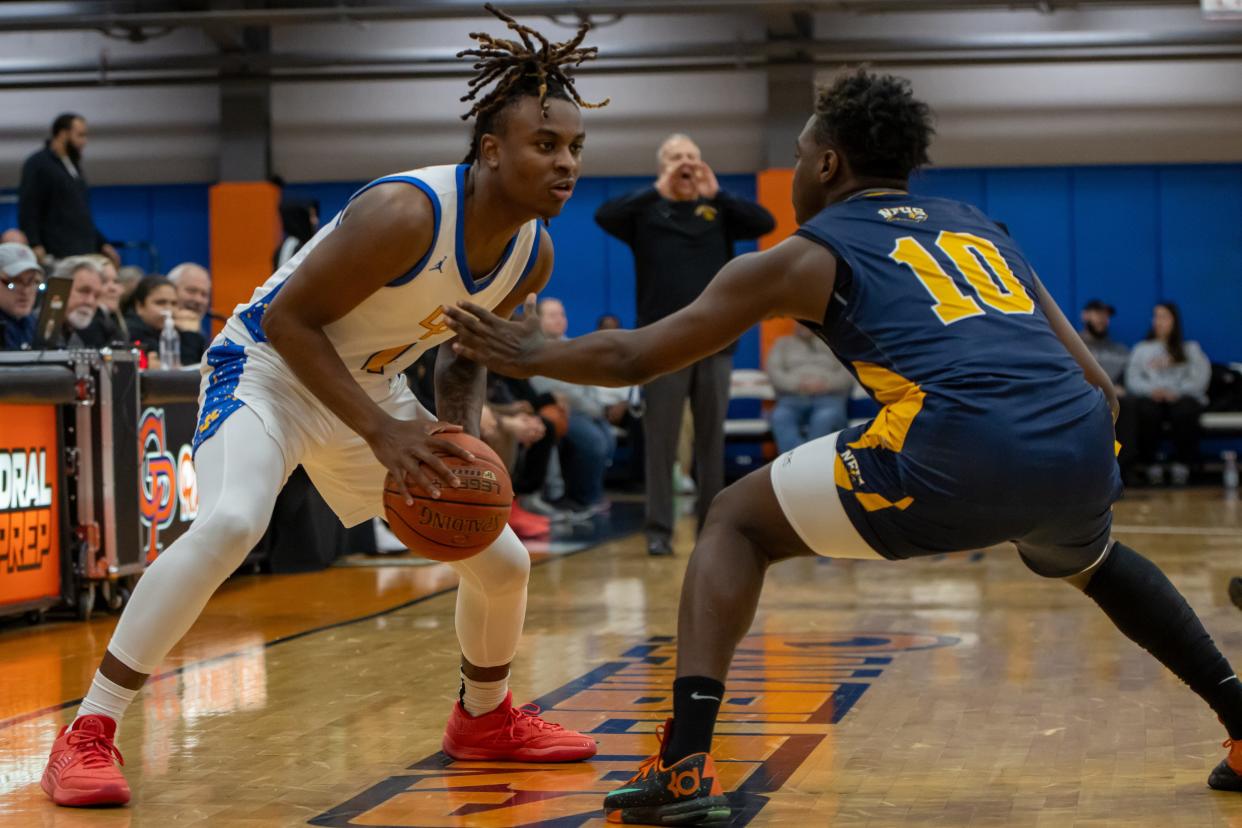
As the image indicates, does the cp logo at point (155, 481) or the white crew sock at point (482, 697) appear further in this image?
the cp logo at point (155, 481)

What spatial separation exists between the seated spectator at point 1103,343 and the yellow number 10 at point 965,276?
10.6 meters

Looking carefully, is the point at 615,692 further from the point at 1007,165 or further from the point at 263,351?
the point at 1007,165

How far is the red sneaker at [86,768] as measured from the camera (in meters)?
3.07

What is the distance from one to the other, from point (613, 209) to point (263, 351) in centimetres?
445

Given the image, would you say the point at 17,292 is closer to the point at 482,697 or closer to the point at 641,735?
the point at 482,697

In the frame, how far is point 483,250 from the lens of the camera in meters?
3.39

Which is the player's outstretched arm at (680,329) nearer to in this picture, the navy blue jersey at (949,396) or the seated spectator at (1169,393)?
the navy blue jersey at (949,396)

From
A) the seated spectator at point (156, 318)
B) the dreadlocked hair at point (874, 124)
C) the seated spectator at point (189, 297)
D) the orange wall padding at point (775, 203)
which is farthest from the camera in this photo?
the orange wall padding at point (775, 203)

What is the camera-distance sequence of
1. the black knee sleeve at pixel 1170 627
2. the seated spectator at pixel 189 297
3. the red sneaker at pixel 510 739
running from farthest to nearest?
1. the seated spectator at pixel 189 297
2. the red sneaker at pixel 510 739
3. the black knee sleeve at pixel 1170 627

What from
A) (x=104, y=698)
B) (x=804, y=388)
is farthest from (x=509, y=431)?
(x=104, y=698)

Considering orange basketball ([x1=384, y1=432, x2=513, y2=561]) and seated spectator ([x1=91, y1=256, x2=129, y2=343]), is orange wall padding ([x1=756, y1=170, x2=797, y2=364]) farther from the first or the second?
orange basketball ([x1=384, y1=432, x2=513, y2=561])

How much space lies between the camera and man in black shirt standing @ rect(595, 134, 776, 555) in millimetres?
A: 7523

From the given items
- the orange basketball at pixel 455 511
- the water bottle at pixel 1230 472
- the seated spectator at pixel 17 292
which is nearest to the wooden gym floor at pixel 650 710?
the orange basketball at pixel 455 511

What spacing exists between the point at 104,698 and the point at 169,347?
4.37 m
